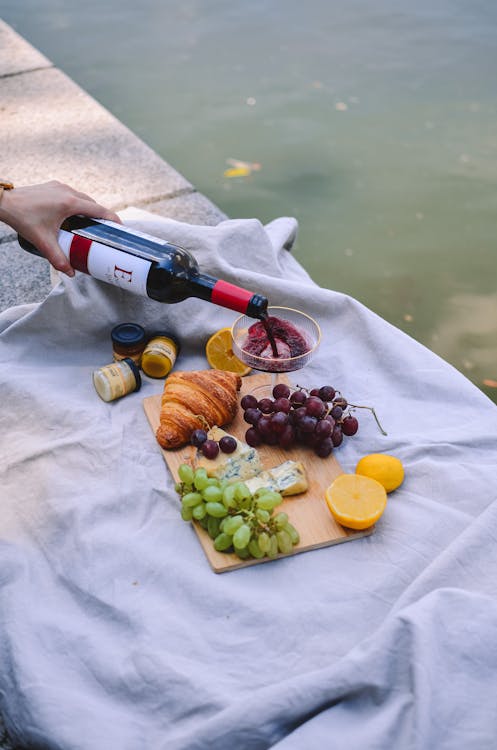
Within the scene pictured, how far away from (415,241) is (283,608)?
7.01 feet

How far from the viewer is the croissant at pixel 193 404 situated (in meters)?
1.55

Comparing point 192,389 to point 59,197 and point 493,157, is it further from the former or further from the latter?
point 493,157

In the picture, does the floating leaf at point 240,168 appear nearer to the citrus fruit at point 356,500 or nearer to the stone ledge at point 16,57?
the stone ledge at point 16,57

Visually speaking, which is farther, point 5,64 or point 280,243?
point 5,64

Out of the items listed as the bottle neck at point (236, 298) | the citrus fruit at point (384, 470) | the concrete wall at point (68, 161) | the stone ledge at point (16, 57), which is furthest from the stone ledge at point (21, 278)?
the stone ledge at point (16, 57)

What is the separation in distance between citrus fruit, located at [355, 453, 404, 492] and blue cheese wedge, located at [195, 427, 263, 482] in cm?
23

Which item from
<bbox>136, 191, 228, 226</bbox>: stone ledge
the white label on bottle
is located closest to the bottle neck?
the white label on bottle

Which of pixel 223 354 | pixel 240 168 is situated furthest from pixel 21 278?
pixel 240 168

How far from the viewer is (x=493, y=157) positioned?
358cm

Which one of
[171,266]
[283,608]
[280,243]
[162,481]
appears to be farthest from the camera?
[280,243]

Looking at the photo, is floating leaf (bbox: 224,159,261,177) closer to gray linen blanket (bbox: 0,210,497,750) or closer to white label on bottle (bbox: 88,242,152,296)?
gray linen blanket (bbox: 0,210,497,750)

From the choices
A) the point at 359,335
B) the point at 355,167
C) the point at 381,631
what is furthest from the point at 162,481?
the point at 355,167

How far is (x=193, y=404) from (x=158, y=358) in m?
0.25

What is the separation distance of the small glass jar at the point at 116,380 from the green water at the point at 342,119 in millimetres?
1250
